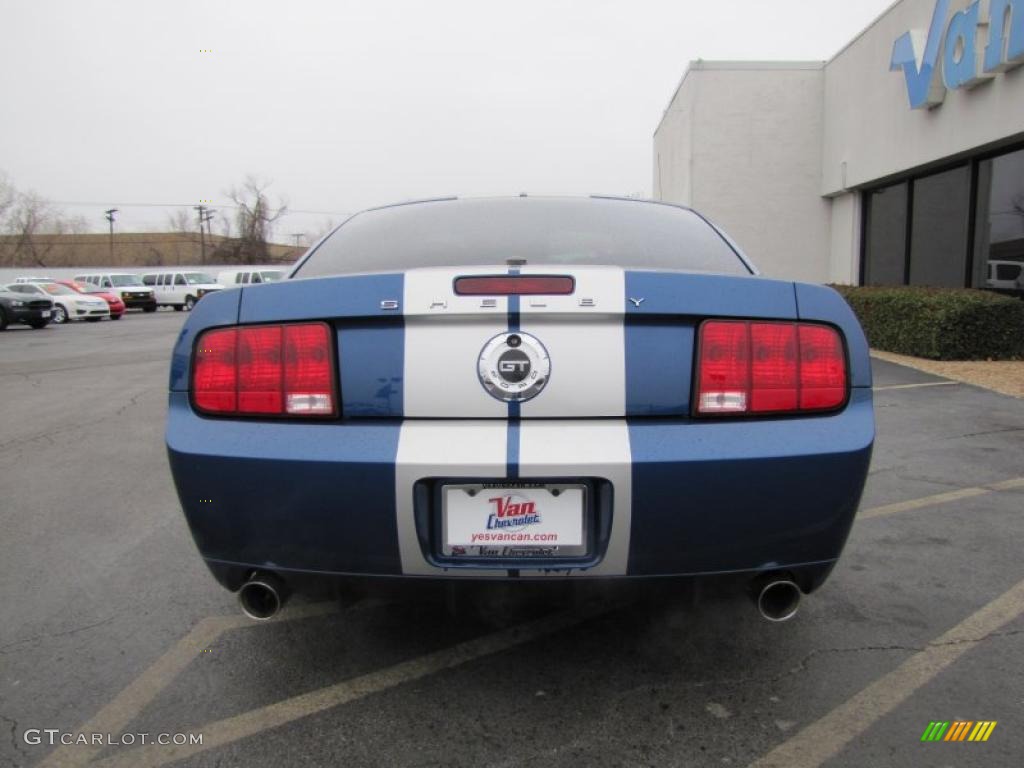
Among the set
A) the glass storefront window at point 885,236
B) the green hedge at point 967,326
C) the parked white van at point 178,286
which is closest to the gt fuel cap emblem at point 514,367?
the green hedge at point 967,326

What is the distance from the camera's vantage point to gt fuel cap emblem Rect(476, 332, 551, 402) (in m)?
1.92

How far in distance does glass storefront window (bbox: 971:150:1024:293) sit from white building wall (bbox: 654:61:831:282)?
596 cm

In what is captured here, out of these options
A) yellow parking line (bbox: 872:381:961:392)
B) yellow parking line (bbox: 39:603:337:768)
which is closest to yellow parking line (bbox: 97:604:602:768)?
yellow parking line (bbox: 39:603:337:768)

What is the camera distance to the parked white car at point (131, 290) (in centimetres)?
3497

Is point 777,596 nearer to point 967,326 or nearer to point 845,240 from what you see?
point 967,326

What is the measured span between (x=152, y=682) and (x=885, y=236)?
16198mm

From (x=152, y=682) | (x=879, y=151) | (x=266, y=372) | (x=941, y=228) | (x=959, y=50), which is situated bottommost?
(x=152, y=682)

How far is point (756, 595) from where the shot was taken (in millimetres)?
2014

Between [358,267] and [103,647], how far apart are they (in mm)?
1551

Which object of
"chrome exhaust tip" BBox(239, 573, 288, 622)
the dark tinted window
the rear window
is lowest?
"chrome exhaust tip" BBox(239, 573, 288, 622)

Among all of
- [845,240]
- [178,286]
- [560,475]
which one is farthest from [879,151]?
[178,286]

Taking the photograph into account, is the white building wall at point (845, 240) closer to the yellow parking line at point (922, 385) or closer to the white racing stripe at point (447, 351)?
the yellow parking line at point (922, 385)

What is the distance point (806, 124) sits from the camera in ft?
58.9

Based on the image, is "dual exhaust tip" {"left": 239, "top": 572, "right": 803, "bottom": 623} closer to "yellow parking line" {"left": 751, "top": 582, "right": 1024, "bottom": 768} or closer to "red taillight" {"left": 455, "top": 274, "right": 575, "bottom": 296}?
"yellow parking line" {"left": 751, "top": 582, "right": 1024, "bottom": 768}
